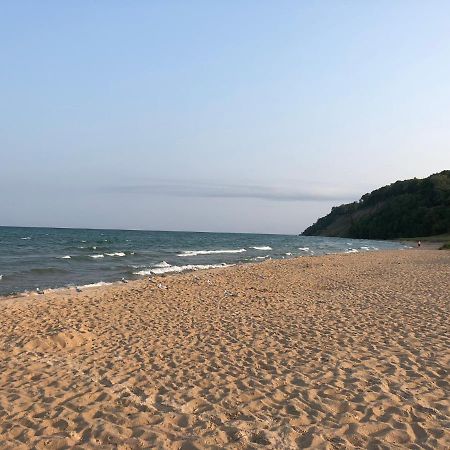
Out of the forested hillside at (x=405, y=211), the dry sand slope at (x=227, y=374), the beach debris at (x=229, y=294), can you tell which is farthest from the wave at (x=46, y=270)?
the forested hillside at (x=405, y=211)

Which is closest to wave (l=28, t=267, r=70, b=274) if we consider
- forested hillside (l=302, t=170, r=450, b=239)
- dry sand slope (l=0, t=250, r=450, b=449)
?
dry sand slope (l=0, t=250, r=450, b=449)

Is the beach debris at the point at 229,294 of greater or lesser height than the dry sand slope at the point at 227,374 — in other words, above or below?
above

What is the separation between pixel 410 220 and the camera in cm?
9512

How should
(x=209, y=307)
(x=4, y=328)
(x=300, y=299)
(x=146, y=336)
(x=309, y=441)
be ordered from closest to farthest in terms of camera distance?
(x=309, y=441)
(x=146, y=336)
(x=4, y=328)
(x=209, y=307)
(x=300, y=299)

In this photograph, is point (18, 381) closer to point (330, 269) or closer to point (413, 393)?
point (413, 393)

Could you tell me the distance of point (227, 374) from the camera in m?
6.93

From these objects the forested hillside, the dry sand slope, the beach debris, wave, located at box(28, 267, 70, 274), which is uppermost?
the forested hillside

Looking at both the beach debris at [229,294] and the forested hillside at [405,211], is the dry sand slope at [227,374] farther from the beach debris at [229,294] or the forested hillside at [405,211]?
the forested hillside at [405,211]

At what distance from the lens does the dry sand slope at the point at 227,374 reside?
493 centimetres

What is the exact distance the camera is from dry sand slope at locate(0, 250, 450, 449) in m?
4.93

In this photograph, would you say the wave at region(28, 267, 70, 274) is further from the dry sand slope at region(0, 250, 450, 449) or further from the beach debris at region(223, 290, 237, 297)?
the beach debris at region(223, 290, 237, 297)

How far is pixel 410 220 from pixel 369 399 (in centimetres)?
9751

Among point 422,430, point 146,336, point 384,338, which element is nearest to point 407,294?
point 384,338

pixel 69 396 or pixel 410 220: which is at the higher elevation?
pixel 410 220
